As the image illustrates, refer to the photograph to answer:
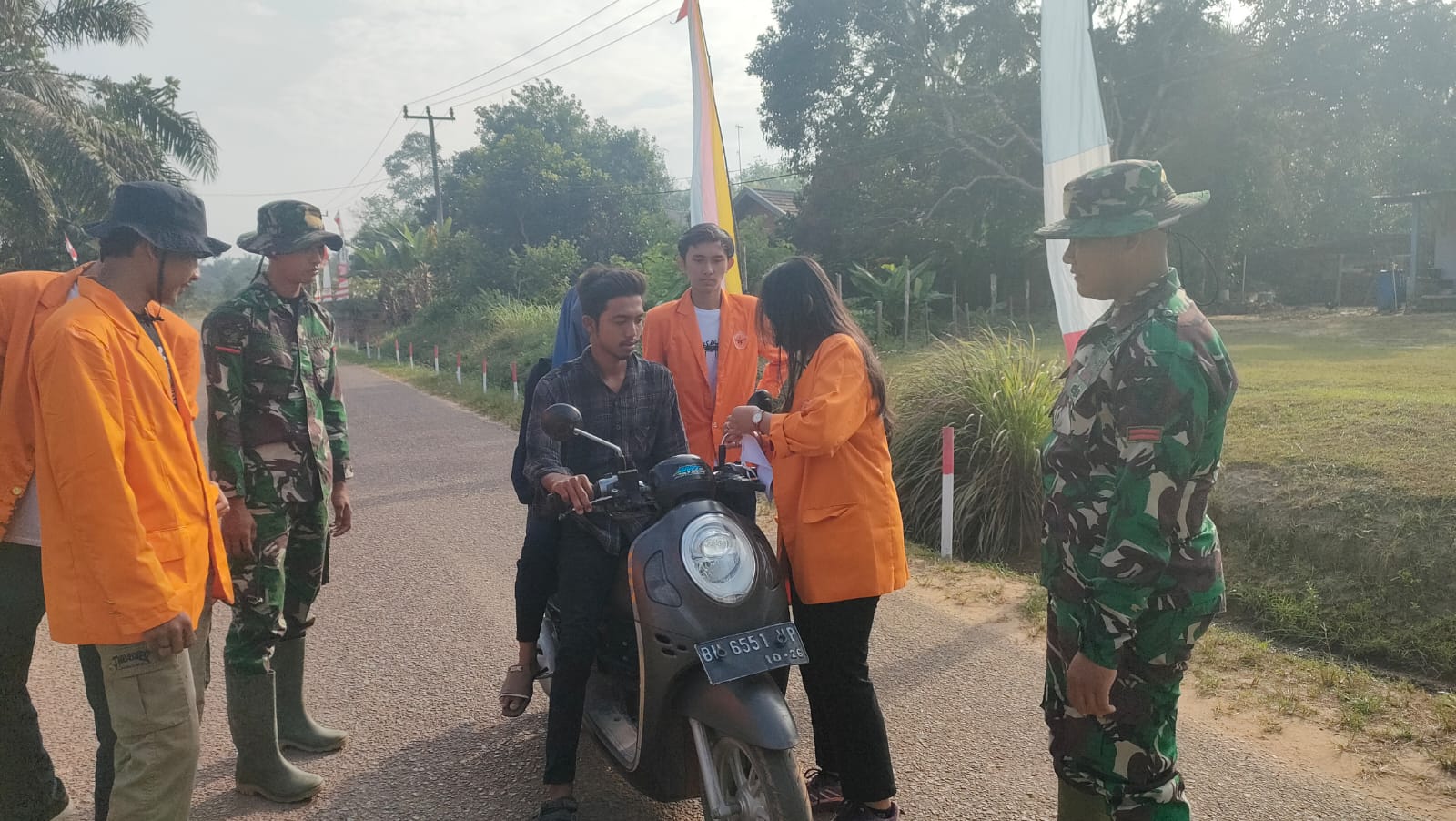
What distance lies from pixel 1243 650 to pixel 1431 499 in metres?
1.84

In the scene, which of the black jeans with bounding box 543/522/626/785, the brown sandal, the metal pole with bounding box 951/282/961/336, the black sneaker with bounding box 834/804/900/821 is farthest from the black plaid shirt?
the metal pole with bounding box 951/282/961/336

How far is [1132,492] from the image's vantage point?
2033 millimetres

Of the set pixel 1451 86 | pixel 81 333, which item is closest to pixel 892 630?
pixel 81 333

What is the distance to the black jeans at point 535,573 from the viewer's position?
10.3 feet

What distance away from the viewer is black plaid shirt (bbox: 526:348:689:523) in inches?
125

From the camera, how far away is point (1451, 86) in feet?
73.6

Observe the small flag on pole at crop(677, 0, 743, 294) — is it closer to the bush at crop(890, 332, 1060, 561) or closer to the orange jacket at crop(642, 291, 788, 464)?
the bush at crop(890, 332, 1060, 561)

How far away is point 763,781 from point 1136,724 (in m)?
0.93

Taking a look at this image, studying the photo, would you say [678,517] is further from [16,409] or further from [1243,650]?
[1243,650]

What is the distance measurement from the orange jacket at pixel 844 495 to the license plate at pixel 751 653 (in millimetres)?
240

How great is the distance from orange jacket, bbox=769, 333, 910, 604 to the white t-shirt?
1.45 m

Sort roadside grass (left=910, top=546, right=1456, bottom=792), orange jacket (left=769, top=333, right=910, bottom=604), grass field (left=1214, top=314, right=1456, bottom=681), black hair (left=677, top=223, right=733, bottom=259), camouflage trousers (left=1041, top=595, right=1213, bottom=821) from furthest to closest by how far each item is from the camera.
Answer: grass field (left=1214, top=314, right=1456, bottom=681) < black hair (left=677, top=223, right=733, bottom=259) < roadside grass (left=910, top=546, right=1456, bottom=792) < orange jacket (left=769, top=333, right=910, bottom=604) < camouflage trousers (left=1041, top=595, right=1213, bottom=821)

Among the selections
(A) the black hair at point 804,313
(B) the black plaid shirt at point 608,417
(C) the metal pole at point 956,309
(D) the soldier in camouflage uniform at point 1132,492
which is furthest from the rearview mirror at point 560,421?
(C) the metal pole at point 956,309

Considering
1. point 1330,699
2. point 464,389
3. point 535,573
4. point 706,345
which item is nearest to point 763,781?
point 535,573
